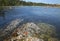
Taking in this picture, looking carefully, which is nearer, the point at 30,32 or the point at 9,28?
the point at 30,32

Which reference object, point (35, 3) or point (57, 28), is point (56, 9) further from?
point (57, 28)

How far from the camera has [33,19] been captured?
609 centimetres

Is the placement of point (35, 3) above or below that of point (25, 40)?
above

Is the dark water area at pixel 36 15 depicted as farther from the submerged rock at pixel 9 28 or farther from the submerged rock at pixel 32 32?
the submerged rock at pixel 32 32

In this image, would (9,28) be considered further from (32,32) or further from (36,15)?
(36,15)

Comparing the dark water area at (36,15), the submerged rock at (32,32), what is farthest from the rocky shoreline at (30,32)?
the dark water area at (36,15)

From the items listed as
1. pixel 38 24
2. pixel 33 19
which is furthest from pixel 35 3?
pixel 38 24

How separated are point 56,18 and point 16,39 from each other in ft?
6.71

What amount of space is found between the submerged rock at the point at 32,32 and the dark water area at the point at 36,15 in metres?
0.35

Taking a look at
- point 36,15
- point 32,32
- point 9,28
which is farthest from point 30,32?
point 36,15

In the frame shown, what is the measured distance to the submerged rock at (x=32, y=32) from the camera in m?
5.06

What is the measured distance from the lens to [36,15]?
648cm

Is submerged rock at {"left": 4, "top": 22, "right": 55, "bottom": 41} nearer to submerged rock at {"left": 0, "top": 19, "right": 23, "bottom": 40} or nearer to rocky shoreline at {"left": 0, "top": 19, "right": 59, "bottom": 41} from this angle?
rocky shoreline at {"left": 0, "top": 19, "right": 59, "bottom": 41}

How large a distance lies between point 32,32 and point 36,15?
138 centimetres
